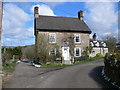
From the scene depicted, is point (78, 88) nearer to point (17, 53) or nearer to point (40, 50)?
point (40, 50)

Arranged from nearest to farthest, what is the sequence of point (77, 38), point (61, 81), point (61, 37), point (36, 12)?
1. point (61, 81)
2. point (61, 37)
3. point (77, 38)
4. point (36, 12)

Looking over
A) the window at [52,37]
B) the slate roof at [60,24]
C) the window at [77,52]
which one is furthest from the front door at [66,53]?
the slate roof at [60,24]

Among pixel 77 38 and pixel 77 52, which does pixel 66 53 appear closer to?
pixel 77 52

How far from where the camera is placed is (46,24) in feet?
105

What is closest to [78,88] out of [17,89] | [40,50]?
[17,89]

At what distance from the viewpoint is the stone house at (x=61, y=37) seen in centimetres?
2969

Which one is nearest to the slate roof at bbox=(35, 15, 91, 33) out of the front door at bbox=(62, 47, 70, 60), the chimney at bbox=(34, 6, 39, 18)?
the chimney at bbox=(34, 6, 39, 18)

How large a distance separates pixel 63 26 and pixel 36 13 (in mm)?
6038

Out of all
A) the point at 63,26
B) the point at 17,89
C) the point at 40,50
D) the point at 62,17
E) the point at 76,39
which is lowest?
the point at 17,89

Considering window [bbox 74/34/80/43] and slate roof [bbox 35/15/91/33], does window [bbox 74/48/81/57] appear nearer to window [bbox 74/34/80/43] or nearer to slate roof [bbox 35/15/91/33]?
window [bbox 74/34/80/43]

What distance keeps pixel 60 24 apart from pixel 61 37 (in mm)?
2964

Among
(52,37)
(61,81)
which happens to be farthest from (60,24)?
(61,81)

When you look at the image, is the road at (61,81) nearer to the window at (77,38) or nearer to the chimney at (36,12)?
the window at (77,38)

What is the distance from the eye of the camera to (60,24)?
33.2 metres
